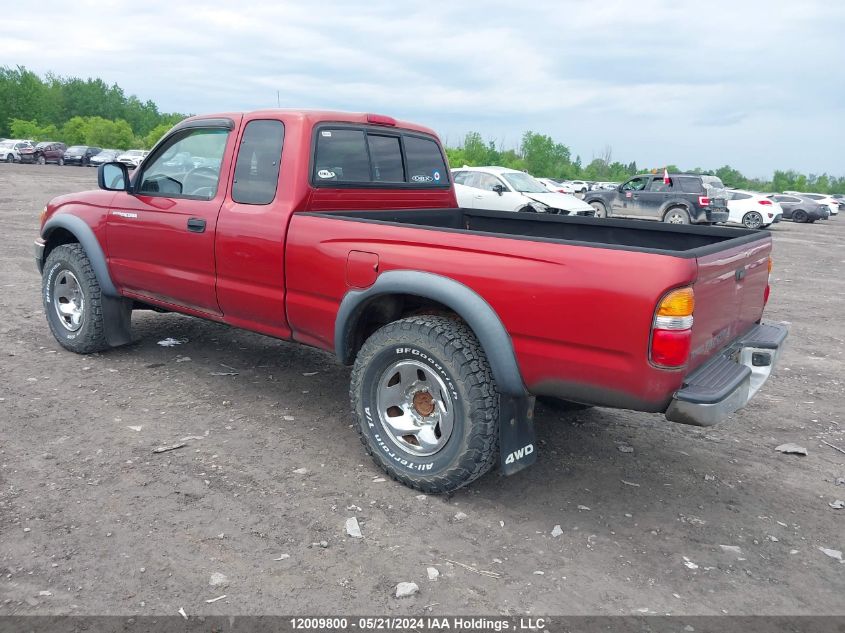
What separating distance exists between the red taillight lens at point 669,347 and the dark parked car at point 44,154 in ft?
170

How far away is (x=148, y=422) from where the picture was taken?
448 cm

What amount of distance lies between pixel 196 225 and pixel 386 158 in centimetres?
141

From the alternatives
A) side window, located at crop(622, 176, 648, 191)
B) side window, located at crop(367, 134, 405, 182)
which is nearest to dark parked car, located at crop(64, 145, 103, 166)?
side window, located at crop(622, 176, 648, 191)

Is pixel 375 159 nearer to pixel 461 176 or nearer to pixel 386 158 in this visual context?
pixel 386 158

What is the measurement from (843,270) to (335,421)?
12.8 metres

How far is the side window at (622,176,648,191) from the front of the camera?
2122cm

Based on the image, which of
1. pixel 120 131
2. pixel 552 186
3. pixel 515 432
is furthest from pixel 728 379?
pixel 120 131

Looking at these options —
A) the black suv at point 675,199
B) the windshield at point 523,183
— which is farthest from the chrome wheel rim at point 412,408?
the black suv at point 675,199

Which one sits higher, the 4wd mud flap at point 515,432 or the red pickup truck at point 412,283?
the red pickup truck at point 412,283

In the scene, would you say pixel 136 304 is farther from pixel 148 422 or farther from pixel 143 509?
pixel 143 509

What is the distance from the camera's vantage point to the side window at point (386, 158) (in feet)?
16.1

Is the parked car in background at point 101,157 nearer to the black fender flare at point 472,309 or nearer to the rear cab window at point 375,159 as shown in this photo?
the rear cab window at point 375,159

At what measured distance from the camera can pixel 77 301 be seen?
18.9 feet

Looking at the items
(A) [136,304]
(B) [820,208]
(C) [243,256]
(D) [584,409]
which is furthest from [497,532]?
(B) [820,208]
